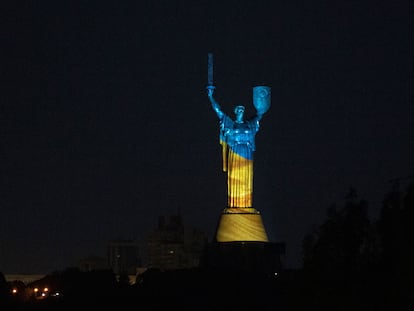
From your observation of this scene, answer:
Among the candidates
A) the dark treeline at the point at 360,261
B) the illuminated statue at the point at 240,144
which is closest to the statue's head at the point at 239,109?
the illuminated statue at the point at 240,144

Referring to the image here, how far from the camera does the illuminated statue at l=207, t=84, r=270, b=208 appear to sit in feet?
125

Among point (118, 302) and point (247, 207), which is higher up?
point (247, 207)

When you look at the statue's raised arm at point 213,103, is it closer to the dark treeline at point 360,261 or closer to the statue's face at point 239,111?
the statue's face at point 239,111

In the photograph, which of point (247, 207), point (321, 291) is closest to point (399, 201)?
point (321, 291)

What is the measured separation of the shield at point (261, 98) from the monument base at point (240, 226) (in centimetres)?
313

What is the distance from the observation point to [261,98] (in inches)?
1507

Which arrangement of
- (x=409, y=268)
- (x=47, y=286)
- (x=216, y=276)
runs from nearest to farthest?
(x=409, y=268) < (x=216, y=276) < (x=47, y=286)

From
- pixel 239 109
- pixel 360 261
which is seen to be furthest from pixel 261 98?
pixel 360 261

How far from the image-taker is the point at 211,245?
127 ft

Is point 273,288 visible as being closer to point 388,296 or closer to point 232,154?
point 232,154

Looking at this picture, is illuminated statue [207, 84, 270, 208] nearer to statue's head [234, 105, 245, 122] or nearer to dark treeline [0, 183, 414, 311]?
statue's head [234, 105, 245, 122]

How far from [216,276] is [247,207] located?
15.3ft

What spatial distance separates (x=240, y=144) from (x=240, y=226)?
101 inches

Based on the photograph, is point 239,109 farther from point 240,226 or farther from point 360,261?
point 360,261
